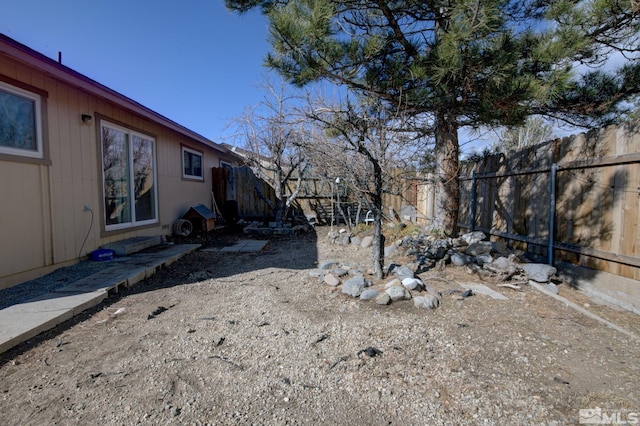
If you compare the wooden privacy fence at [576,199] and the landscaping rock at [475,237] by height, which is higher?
the wooden privacy fence at [576,199]

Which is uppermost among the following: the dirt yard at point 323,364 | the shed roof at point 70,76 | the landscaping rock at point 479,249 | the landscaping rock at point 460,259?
the shed roof at point 70,76

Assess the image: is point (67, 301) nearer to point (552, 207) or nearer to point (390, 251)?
point (390, 251)

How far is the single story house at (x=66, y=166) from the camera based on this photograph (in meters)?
3.38

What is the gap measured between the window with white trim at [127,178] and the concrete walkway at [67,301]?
3.89 ft

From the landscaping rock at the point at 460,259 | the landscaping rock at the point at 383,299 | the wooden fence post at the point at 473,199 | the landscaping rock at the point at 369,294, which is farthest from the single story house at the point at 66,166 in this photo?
the wooden fence post at the point at 473,199

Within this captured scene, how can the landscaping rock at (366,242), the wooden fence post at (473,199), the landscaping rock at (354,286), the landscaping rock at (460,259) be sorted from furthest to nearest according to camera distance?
the landscaping rock at (366,242)
the wooden fence post at (473,199)
the landscaping rock at (460,259)
the landscaping rock at (354,286)

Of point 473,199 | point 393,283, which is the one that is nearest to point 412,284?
point 393,283

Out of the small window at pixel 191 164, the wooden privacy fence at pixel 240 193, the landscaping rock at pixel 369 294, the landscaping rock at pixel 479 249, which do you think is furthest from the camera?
the wooden privacy fence at pixel 240 193

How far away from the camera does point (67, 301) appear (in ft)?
9.34

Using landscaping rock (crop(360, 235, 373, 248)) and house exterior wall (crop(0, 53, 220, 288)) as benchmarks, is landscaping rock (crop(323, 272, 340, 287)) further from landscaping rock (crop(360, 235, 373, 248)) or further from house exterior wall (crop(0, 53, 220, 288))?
house exterior wall (crop(0, 53, 220, 288))

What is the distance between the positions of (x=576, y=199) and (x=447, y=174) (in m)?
1.60

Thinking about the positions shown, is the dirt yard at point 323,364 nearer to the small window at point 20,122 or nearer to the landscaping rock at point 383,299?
the landscaping rock at point 383,299

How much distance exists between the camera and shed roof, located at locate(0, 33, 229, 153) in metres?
3.06

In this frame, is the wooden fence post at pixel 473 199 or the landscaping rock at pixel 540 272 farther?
the wooden fence post at pixel 473 199
